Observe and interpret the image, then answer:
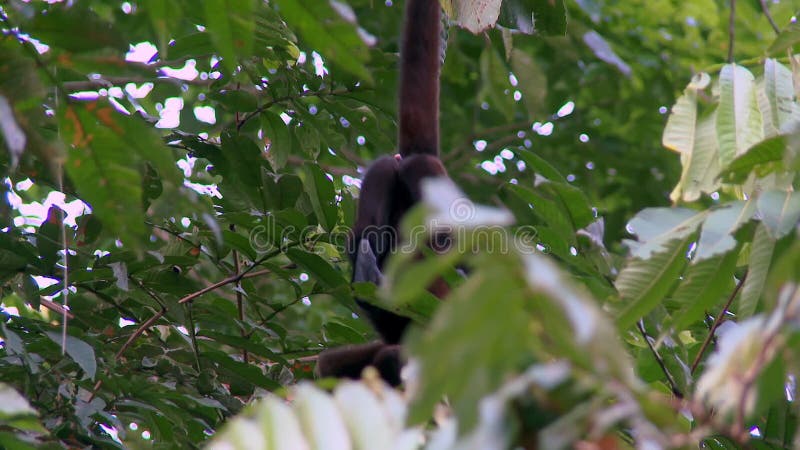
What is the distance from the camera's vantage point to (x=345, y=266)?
11.5ft

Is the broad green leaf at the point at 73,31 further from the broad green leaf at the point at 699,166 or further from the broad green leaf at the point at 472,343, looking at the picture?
the broad green leaf at the point at 699,166

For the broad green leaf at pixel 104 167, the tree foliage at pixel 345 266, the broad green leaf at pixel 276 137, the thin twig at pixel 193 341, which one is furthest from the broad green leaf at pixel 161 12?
the broad green leaf at pixel 276 137

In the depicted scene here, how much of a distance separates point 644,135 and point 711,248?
598 centimetres

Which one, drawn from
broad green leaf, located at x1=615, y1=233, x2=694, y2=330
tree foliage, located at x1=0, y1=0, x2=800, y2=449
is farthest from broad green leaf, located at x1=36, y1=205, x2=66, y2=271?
broad green leaf, located at x1=615, y1=233, x2=694, y2=330

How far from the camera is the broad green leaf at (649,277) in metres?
1.43

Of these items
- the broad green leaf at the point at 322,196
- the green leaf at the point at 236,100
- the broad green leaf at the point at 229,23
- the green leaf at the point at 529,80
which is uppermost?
the broad green leaf at the point at 229,23

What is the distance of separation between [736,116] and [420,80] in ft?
3.87

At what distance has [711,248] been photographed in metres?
1.31

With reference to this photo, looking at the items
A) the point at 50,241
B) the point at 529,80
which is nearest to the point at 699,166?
the point at 529,80

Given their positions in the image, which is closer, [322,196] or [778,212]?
[778,212]

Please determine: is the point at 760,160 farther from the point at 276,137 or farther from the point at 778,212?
the point at 276,137

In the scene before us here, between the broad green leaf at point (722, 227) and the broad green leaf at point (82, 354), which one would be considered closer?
the broad green leaf at point (722, 227)

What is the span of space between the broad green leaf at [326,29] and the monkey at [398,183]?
1004mm

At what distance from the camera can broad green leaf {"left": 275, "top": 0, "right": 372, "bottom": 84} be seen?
1.36 meters
